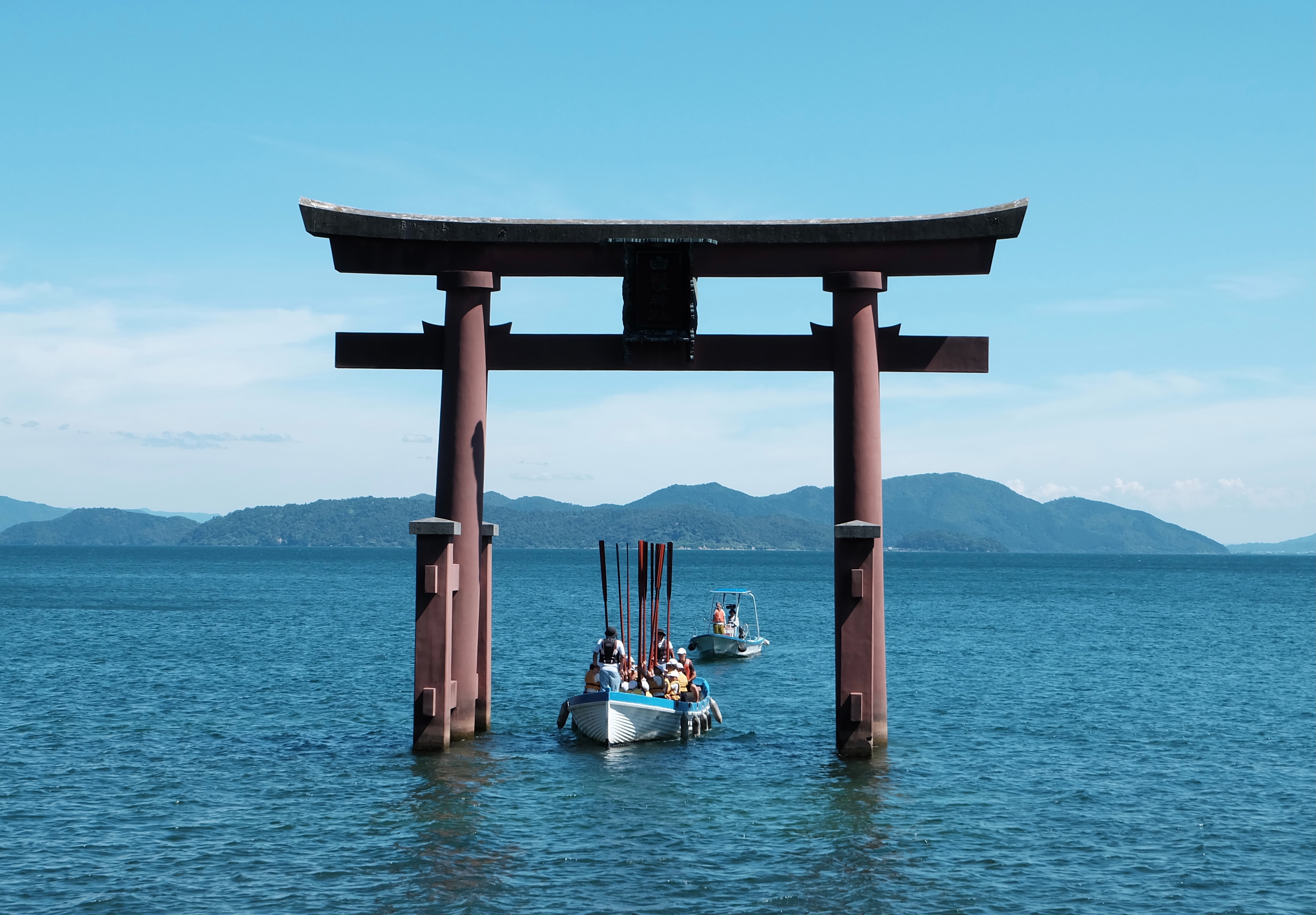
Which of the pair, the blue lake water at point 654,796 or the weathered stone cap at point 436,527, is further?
the weathered stone cap at point 436,527

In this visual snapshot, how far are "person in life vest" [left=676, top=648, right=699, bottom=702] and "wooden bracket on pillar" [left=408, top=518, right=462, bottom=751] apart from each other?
7710 millimetres

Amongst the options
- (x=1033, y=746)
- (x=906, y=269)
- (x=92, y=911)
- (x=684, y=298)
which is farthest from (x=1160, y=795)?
(x=92, y=911)

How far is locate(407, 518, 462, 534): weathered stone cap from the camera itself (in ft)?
61.8

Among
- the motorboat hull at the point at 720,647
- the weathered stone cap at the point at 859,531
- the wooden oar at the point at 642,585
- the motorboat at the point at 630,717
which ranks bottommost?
the motorboat hull at the point at 720,647

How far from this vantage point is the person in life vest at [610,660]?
24.4 m

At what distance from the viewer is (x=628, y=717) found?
24.2m

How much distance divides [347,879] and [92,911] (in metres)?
2.80

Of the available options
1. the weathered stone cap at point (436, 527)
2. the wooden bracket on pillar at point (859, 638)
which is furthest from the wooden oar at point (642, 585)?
the wooden bracket on pillar at point (859, 638)

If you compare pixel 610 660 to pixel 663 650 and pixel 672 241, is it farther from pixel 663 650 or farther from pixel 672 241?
pixel 672 241

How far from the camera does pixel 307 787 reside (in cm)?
1978

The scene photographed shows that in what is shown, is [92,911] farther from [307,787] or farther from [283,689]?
[283,689]

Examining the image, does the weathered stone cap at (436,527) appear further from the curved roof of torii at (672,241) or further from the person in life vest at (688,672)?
the person in life vest at (688,672)

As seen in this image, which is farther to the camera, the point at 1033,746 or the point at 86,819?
the point at 1033,746

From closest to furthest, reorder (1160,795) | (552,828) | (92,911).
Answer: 1. (92,911)
2. (552,828)
3. (1160,795)
